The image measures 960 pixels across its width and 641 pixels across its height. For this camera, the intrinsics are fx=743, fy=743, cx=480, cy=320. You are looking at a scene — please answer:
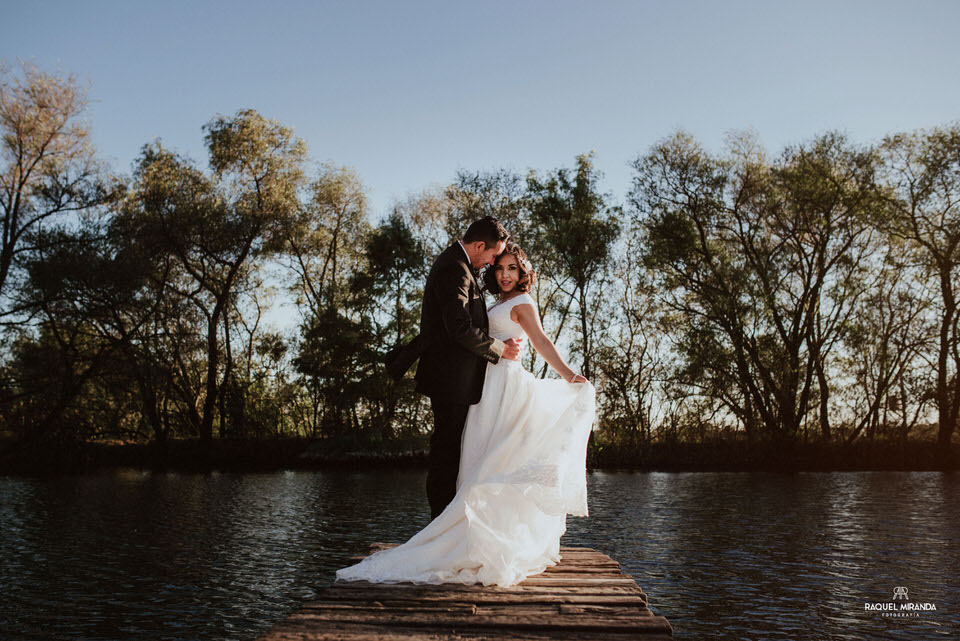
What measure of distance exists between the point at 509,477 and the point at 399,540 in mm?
5918

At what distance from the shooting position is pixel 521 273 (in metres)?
5.39

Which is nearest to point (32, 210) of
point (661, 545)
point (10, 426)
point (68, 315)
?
point (68, 315)

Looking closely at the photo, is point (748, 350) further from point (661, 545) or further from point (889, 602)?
point (889, 602)

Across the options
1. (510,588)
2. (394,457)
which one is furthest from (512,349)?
(394,457)

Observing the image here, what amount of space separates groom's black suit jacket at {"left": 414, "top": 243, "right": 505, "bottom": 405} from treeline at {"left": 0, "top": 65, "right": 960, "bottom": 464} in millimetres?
22204

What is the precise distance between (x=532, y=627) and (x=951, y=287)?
2952 cm

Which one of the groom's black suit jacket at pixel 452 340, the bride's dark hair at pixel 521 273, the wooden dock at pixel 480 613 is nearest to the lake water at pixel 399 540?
the wooden dock at pixel 480 613

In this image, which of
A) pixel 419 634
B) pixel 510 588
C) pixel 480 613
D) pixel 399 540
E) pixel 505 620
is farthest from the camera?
pixel 399 540

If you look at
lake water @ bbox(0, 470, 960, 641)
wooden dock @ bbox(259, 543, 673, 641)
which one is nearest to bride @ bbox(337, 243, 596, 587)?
wooden dock @ bbox(259, 543, 673, 641)

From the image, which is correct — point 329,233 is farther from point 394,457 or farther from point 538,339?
point 538,339

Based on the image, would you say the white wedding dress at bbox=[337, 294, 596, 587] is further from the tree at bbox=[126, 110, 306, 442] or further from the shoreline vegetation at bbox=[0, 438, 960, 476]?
the tree at bbox=[126, 110, 306, 442]

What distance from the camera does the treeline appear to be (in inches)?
1012

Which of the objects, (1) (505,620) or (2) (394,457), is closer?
(1) (505,620)

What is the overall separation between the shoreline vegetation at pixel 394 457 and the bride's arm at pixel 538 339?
22.1m
